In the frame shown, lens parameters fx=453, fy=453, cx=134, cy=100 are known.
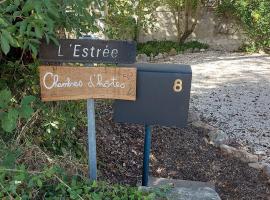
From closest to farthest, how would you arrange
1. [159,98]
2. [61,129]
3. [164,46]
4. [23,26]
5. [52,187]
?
[23,26]
[52,187]
[159,98]
[61,129]
[164,46]

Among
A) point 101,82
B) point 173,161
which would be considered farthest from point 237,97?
point 101,82

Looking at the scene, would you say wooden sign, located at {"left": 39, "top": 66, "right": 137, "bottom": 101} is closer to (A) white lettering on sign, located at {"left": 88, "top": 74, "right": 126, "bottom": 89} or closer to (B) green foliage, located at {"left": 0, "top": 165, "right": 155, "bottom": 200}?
(A) white lettering on sign, located at {"left": 88, "top": 74, "right": 126, "bottom": 89}

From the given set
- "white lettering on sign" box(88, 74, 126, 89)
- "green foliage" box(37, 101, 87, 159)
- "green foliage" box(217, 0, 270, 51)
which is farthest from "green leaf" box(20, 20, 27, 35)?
"green foliage" box(217, 0, 270, 51)

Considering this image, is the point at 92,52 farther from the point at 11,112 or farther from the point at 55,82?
the point at 11,112

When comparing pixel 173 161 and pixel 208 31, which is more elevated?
pixel 208 31

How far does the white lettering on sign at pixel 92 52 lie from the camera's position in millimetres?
2574

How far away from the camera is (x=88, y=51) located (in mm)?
2582

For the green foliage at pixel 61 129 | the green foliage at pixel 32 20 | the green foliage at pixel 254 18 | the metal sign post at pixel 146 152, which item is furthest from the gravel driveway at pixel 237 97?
the green foliage at pixel 32 20

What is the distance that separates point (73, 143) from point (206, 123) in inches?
83.6

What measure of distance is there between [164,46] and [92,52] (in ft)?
25.4

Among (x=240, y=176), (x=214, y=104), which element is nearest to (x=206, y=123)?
(x=214, y=104)

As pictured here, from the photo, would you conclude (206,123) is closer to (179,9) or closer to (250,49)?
(250,49)

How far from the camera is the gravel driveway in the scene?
4895 millimetres

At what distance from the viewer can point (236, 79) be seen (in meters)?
7.07
